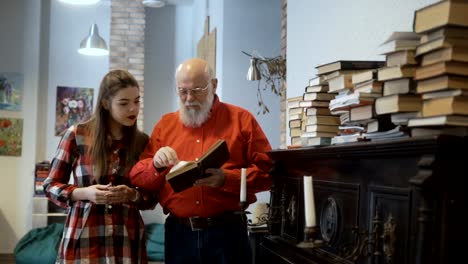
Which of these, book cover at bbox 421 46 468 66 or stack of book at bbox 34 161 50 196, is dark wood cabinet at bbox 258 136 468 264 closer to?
book cover at bbox 421 46 468 66

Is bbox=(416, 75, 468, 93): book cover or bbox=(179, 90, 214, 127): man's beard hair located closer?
bbox=(416, 75, 468, 93): book cover

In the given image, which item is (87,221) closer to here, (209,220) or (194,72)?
(209,220)

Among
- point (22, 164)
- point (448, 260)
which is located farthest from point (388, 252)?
point (22, 164)

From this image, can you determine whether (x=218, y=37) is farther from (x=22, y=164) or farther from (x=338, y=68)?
(x=338, y=68)

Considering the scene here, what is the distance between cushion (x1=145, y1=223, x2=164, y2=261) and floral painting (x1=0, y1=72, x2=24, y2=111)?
2.23m

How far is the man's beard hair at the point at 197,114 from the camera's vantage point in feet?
7.57

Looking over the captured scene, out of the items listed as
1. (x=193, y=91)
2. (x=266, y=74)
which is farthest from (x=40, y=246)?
(x=193, y=91)

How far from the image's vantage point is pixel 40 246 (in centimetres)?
574

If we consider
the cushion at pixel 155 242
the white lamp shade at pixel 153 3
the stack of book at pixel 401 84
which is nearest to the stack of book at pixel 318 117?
the stack of book at pixel 401 84

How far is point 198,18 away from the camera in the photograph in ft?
22.8

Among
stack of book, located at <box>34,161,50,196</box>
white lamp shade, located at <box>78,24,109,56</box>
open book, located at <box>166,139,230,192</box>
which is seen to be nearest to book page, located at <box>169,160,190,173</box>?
open book, located at <box>166,139,230,192</box>

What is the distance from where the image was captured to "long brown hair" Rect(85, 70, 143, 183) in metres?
2.23

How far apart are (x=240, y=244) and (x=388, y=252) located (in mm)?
1120

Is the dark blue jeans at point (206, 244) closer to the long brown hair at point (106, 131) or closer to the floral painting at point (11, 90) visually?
the long brown hair at point (106, 131)
